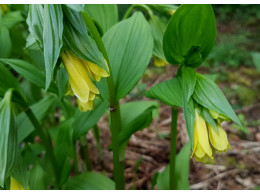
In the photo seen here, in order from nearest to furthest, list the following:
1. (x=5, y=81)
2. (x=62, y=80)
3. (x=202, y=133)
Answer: (x=202, y=133) < (x=62, y=80) < (x=5, y=81)

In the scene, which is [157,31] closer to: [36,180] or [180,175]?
[180,175]

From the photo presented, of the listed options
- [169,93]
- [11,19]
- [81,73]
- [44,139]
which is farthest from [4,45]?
[169,93]

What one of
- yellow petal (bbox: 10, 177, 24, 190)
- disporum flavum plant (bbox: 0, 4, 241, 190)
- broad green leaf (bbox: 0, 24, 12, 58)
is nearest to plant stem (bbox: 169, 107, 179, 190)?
disporum flavum plant (bbox: 0, 4, 241, 190)

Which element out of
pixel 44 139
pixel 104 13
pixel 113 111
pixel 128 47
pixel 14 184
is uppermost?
pixel 104 13

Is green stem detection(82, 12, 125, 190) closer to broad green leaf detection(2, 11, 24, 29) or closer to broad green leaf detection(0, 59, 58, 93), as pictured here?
broad green leaf detection(0, 59, 58, 93)

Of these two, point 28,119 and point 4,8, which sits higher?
point 4,8

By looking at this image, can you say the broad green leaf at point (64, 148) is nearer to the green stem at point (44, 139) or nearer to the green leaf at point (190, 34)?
the green stem at point (44, 139)
